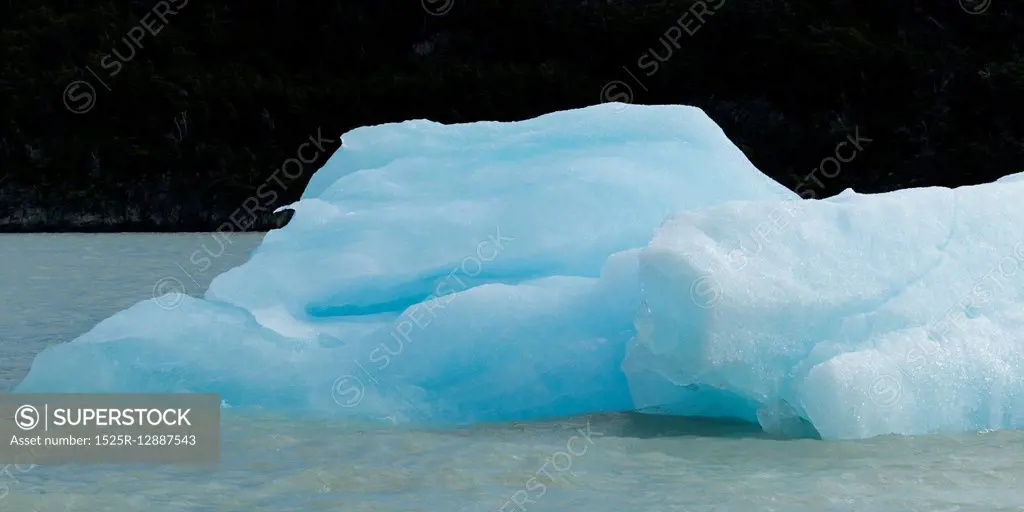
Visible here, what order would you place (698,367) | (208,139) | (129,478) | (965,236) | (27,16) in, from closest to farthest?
(129,478) → (698,367) → (965,236) → (208,139) → (27,16)

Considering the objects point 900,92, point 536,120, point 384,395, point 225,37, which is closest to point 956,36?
point 900,92

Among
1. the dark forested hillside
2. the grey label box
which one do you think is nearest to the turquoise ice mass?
the grey label box

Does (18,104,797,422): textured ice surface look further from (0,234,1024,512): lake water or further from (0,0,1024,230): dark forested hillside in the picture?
(0,0,1024,230): dark forested hillside

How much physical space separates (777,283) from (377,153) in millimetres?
2684

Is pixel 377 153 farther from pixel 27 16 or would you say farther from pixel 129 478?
pixel 27 16

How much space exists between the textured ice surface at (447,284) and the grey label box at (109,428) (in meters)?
0.13

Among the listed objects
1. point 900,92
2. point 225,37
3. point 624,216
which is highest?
point 225,37

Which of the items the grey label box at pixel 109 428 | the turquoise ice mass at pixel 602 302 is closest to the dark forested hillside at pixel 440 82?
the turquoise ice mass at pixel 602 302

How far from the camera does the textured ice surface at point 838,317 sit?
4.83 meters

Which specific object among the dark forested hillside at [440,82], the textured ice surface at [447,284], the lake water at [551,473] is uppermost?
the dark forested hillside at [440,82]

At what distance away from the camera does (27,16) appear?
96.3 ft

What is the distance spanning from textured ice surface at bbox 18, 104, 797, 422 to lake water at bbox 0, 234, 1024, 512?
9.4 inches

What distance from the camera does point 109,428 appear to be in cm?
505

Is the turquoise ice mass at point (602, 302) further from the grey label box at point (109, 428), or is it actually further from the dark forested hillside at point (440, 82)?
the dark forested hillside at point (440, 82)
